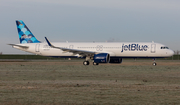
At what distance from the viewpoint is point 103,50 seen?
46.5 meters

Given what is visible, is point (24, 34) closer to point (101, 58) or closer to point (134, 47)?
point (101, 58)

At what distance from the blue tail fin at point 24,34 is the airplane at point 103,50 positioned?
105cm

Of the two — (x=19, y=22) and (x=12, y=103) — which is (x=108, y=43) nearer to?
(x=19, y=22)

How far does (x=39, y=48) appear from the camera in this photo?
50.4 m

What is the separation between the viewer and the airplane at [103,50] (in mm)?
44322

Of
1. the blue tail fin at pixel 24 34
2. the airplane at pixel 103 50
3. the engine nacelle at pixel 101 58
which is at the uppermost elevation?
the blue tail fin at pixel 24 34

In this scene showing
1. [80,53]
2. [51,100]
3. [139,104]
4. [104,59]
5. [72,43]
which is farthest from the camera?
[72,43]

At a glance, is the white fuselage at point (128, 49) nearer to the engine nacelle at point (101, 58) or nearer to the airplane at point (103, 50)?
the airplane at point (103, 50)

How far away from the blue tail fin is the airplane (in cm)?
105

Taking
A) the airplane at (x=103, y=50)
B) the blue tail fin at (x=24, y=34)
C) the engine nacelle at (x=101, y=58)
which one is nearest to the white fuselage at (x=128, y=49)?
the airplane at (x=103, y=50)

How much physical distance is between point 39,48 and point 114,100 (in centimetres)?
4117

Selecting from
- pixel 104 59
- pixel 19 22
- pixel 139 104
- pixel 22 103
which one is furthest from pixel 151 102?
pixel 19 22

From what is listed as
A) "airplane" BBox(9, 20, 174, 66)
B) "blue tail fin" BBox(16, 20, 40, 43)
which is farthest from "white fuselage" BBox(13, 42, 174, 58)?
"blue tail fin" BBox(16, 20, 40, 43)

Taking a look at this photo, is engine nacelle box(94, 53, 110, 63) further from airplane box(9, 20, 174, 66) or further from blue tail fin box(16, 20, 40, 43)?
blue tail fin box(16, 20, 40, 43)
